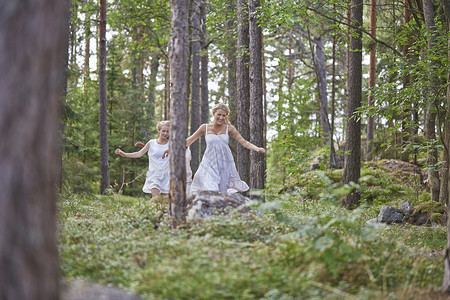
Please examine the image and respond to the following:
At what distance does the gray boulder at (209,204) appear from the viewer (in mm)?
6185

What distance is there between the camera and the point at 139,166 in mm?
19656

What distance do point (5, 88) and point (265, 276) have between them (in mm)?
2758

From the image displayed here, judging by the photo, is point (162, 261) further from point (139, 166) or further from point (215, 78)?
point (215, 78)

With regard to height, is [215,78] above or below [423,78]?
above

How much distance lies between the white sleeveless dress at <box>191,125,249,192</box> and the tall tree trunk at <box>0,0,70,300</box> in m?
6.58

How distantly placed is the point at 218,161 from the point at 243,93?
393 cm

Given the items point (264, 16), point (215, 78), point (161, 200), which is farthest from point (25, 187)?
point (215, 78)

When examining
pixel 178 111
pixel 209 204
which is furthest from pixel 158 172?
pixel 178 111

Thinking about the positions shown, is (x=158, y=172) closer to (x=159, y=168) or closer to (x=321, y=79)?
(x=159, y=168)

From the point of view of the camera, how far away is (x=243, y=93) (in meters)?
12.8

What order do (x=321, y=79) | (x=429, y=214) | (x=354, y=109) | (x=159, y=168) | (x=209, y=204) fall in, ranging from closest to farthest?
(x=209, y=204), (x=429, y=214), (x=159, y=168), (x=354, y=109), (x=321, y=79)

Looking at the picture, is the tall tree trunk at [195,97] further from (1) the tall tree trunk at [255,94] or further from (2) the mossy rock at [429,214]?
(2) the mossy rock at [429,214]

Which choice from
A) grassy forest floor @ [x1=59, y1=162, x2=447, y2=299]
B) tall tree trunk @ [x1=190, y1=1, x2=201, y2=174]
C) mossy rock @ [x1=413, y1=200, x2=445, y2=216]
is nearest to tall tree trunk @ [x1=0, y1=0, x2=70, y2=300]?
grassy forest floor @ [x1=59, y1=162, x2=447, y2=299]

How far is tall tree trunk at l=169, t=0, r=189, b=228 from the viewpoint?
5.84m
